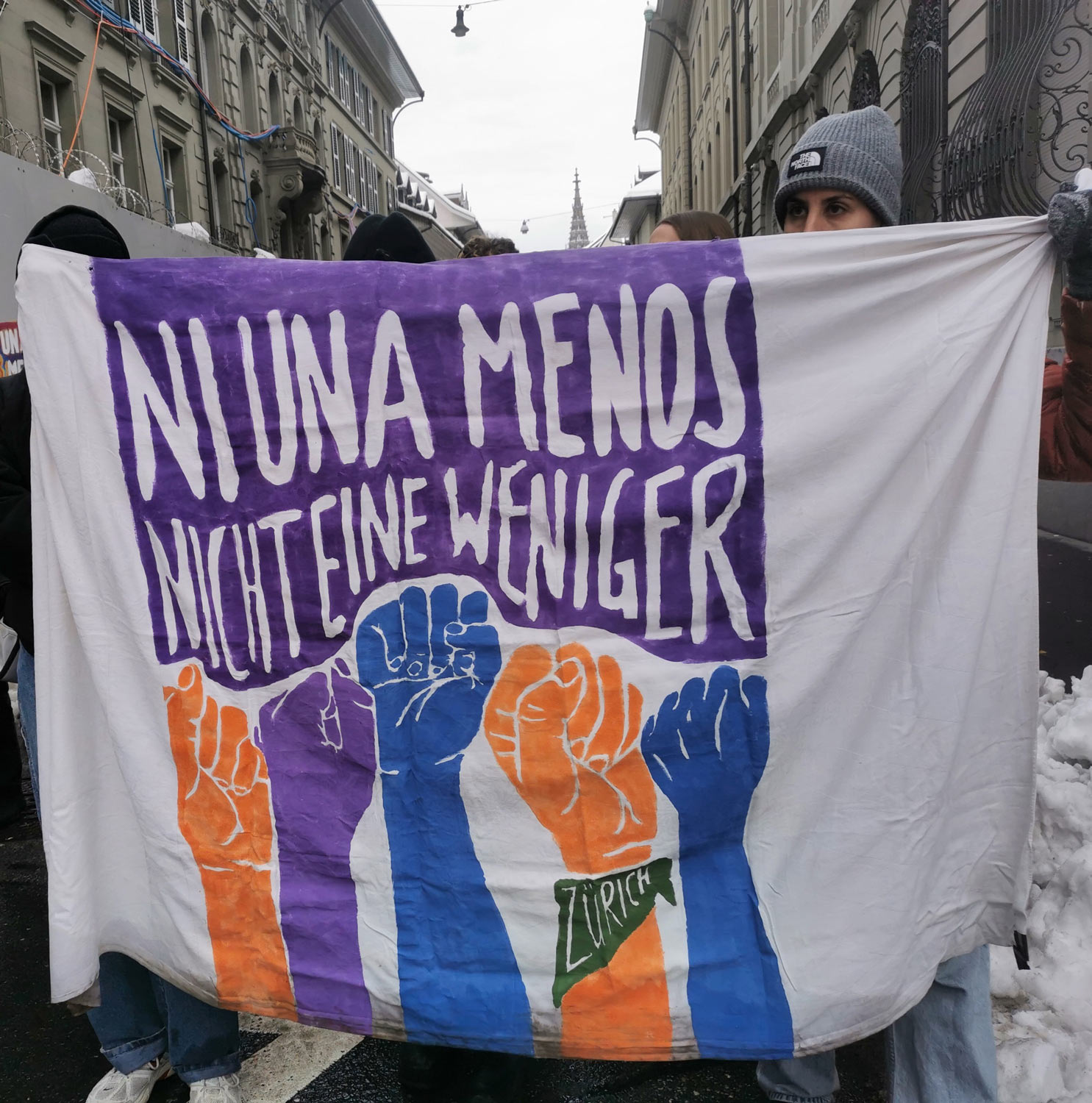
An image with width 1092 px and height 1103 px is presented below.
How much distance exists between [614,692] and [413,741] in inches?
16.2

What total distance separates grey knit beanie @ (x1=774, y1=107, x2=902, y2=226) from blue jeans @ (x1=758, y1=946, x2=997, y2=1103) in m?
1.54

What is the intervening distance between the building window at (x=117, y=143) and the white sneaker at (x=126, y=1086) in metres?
16.7

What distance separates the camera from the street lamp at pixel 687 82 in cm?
3103

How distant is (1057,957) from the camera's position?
2168mm

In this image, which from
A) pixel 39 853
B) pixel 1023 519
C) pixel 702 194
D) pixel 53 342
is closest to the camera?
pixel 1023 519

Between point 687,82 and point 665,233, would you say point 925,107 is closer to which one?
point 665,233

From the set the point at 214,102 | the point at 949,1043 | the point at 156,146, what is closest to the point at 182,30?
the point at 214,102

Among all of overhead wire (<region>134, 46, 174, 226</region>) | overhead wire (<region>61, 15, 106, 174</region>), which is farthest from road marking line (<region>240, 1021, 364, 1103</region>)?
overhead wire (<region>134, 46, 174, 226</region>)

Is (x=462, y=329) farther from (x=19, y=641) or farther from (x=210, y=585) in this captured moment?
(x=19, y=641)

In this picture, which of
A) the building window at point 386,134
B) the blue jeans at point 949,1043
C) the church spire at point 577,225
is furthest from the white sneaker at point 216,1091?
the church spire at point 577,225

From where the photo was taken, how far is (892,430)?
66.8 inches

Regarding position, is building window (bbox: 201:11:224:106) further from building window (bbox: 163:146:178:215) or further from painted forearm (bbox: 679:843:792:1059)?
painted forearm (bbox: 679:843:792:1059)

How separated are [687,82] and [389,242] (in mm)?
33078

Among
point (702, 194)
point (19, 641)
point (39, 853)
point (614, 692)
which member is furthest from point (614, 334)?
point (702, 194)
